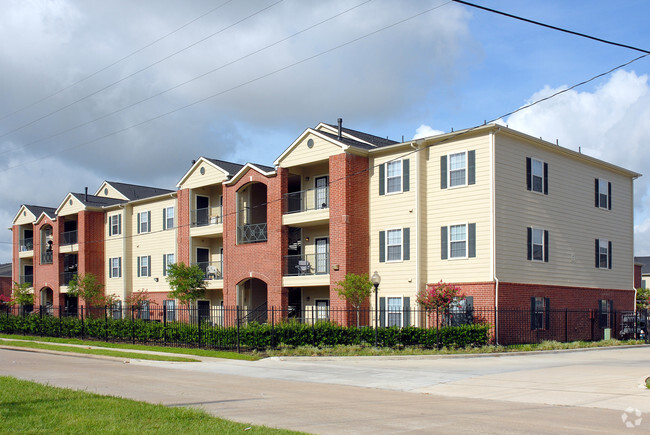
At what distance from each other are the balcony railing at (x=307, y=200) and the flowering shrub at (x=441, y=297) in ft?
23.8

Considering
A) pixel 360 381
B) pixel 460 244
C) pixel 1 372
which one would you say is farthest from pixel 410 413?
pixel 460 244

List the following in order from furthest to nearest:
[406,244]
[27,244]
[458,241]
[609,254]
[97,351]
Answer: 1. [27,244]
2. [609,254]
3. [406,244]
4. [458,241]
5. [97,351]

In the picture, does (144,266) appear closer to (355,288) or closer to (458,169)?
(355,288)

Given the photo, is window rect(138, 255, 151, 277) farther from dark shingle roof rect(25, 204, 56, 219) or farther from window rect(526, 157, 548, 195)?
window rect(526, 157, 548, 195)

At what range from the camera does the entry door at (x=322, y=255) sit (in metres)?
33.3

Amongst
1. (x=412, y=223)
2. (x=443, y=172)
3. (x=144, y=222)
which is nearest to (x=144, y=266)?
(x=144, y=222)

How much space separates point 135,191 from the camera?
54.7 m

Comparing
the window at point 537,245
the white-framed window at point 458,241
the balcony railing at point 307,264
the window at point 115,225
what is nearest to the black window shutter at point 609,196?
the window at point 537,245

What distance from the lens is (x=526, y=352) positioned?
25.9 metres

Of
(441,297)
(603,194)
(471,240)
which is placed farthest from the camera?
(603,194)

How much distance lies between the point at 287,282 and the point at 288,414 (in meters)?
22.0

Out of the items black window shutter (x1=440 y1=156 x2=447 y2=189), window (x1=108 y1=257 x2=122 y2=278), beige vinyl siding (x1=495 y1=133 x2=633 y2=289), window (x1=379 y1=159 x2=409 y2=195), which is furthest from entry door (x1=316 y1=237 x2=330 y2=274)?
window (x1=108 y1=257 x2=122 y2=278)

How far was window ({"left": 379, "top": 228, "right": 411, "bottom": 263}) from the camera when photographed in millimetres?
30562

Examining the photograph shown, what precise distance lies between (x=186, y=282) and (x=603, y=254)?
22021 millimetres
